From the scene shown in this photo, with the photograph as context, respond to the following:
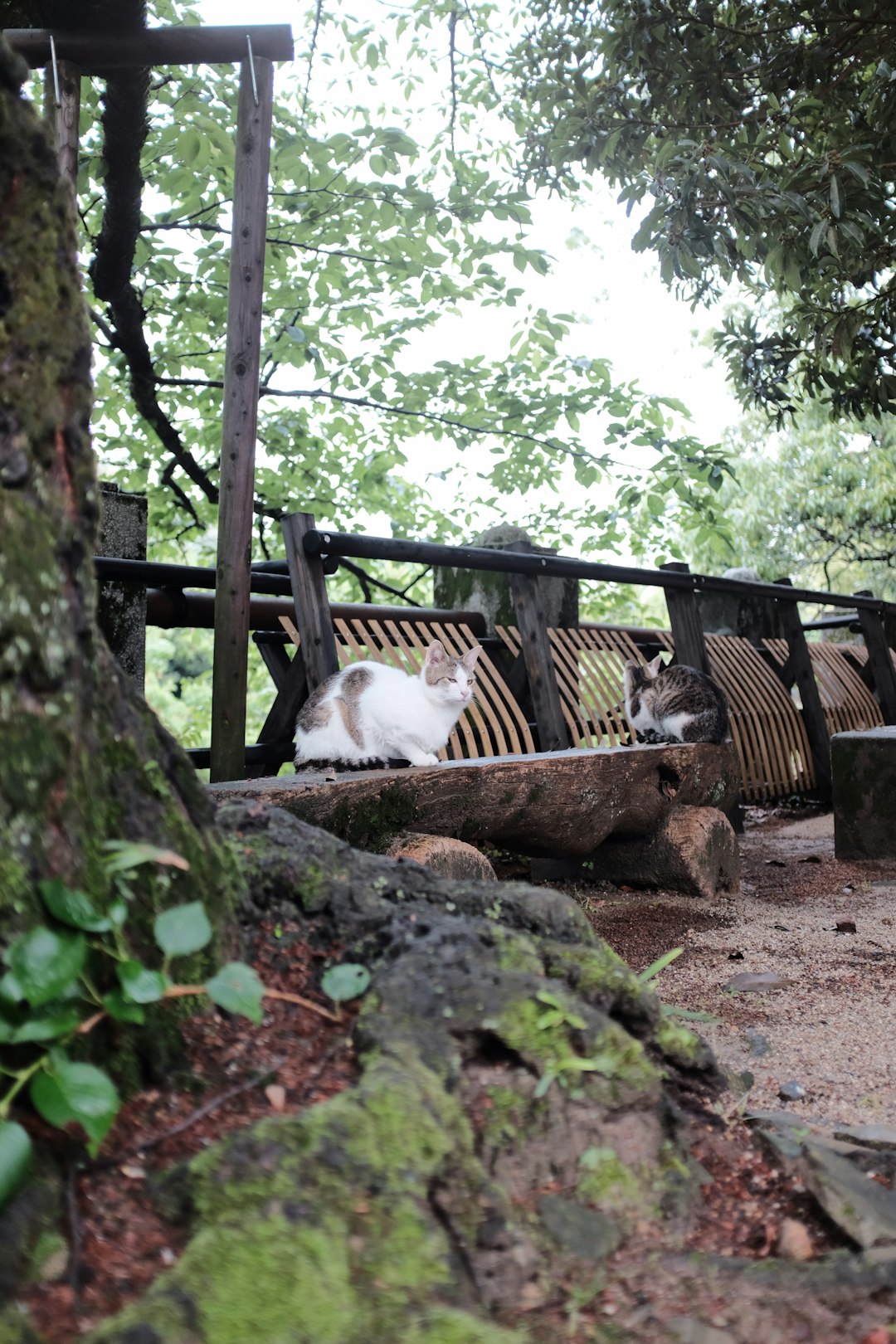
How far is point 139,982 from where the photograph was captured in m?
1.19

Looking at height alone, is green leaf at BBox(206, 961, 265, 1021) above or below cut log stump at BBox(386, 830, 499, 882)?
above

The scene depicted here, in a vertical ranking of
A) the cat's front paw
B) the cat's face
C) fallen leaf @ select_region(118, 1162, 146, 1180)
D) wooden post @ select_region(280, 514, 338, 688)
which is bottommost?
fallen leaf @ select_region(118, 1162, 146, 1180)

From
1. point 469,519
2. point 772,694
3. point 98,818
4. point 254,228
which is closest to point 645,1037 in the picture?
point 98,818

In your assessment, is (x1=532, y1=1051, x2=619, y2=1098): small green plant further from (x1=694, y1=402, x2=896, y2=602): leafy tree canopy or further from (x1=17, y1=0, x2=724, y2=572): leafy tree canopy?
(x1=694, y1=402, x2=896, y2=602): leafy tree canopy

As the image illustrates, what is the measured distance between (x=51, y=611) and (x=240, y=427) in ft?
9.62

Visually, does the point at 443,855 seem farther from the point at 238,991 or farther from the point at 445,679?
the point at 238,991

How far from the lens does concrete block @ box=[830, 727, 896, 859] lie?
18.4ft

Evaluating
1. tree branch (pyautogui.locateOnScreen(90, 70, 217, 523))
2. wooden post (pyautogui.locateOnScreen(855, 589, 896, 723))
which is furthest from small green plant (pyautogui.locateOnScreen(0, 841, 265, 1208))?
wooden post (pyautogui.locateOnScreen(855, 589, 896, 723))

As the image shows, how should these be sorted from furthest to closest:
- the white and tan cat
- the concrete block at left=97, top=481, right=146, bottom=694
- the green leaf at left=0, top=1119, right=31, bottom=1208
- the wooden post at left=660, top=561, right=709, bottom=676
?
1. the wooden post at left=660, top=561, right=709, bottom=676
2. the concrete block at left=97, top=481, right=146, bottom=694
3. the white and tan cat
4. the green leaf at left=0, top=1119, right=31, bottom=1208

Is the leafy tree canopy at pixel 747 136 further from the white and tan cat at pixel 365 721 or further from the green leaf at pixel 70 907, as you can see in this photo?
the green leaf at pixel 70 907

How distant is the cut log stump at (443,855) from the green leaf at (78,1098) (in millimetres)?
2160

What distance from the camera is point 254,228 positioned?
4066 millimetres

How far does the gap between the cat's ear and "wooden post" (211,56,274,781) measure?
28.4 inches

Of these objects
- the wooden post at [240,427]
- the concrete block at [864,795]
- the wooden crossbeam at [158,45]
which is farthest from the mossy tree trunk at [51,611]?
the concrete block at [864,795]
